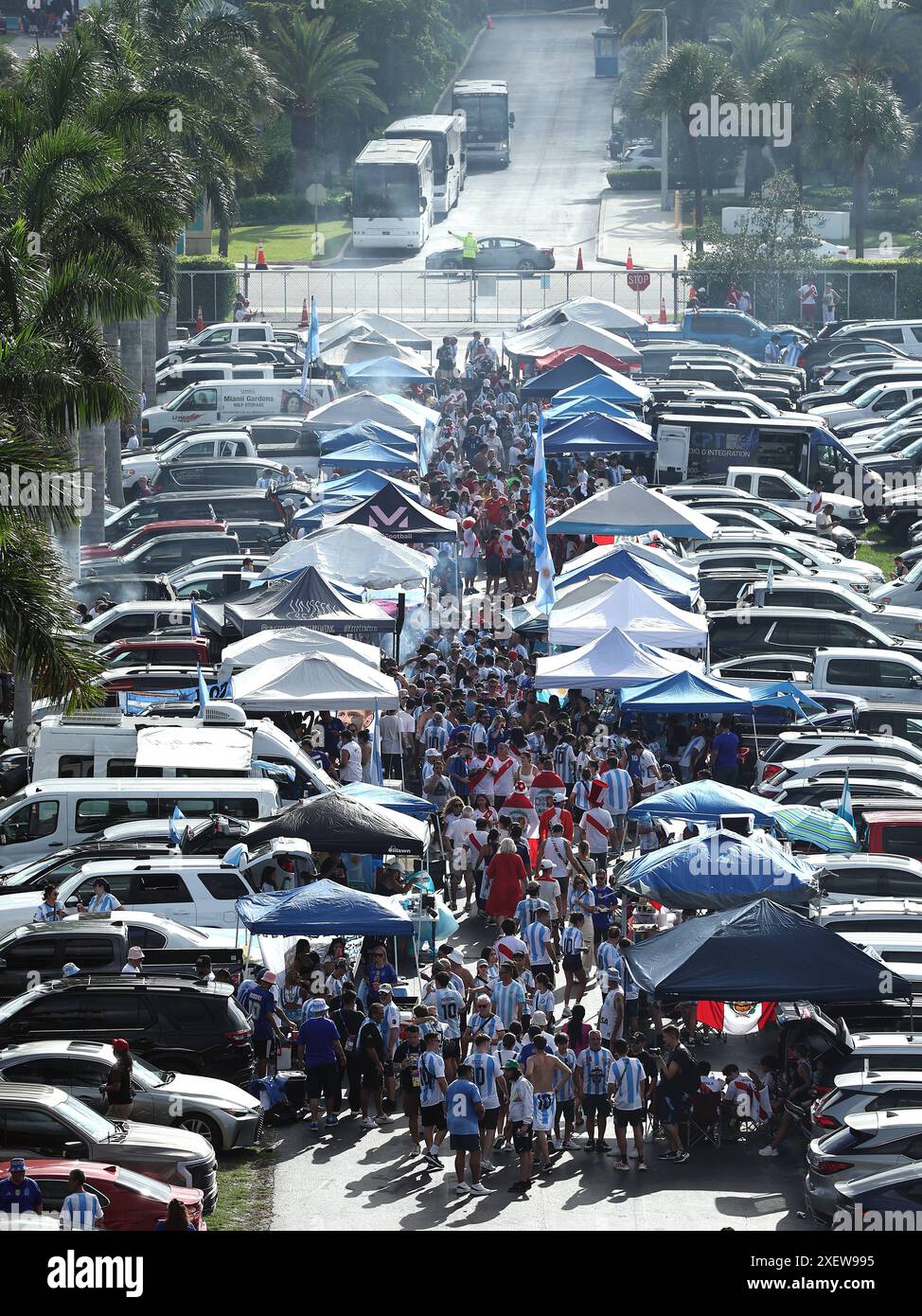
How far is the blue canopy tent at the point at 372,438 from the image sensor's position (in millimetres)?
37344

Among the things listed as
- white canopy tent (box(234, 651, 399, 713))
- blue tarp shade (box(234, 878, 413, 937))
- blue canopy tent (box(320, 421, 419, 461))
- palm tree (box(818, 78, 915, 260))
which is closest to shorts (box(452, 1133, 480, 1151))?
blue tarp shade (box(234, 878, 413, 937))

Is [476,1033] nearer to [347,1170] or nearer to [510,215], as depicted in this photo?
[347,1170]

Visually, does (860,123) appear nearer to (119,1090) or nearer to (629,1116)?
(629,1116)

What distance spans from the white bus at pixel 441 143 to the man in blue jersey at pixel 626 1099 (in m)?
59.3

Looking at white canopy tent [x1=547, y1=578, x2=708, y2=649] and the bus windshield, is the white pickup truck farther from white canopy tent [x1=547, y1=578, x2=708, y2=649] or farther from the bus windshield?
the bus windshield

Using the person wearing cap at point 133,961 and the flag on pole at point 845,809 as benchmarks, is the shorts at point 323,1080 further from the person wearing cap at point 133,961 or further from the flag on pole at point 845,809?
the flag on pole at point 845,809

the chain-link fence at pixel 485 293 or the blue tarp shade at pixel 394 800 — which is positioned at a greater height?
the chain-link fence at pixel 485 293

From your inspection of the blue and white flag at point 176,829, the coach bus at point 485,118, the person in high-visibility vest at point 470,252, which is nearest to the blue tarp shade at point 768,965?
the blue and white flag at point 176,829

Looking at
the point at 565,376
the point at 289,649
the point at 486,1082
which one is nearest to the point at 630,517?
the point at 289,649

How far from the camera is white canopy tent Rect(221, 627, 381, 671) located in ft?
84.0

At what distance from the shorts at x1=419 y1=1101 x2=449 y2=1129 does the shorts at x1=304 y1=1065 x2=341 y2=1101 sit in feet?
3.54

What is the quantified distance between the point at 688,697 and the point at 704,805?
3.57 meters

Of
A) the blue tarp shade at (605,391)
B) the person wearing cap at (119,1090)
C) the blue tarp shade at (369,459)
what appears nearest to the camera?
the person wearing cap at (119,1090)

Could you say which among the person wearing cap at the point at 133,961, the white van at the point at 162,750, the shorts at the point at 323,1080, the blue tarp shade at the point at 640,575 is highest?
the blue tarp shade at the point at 640,575
